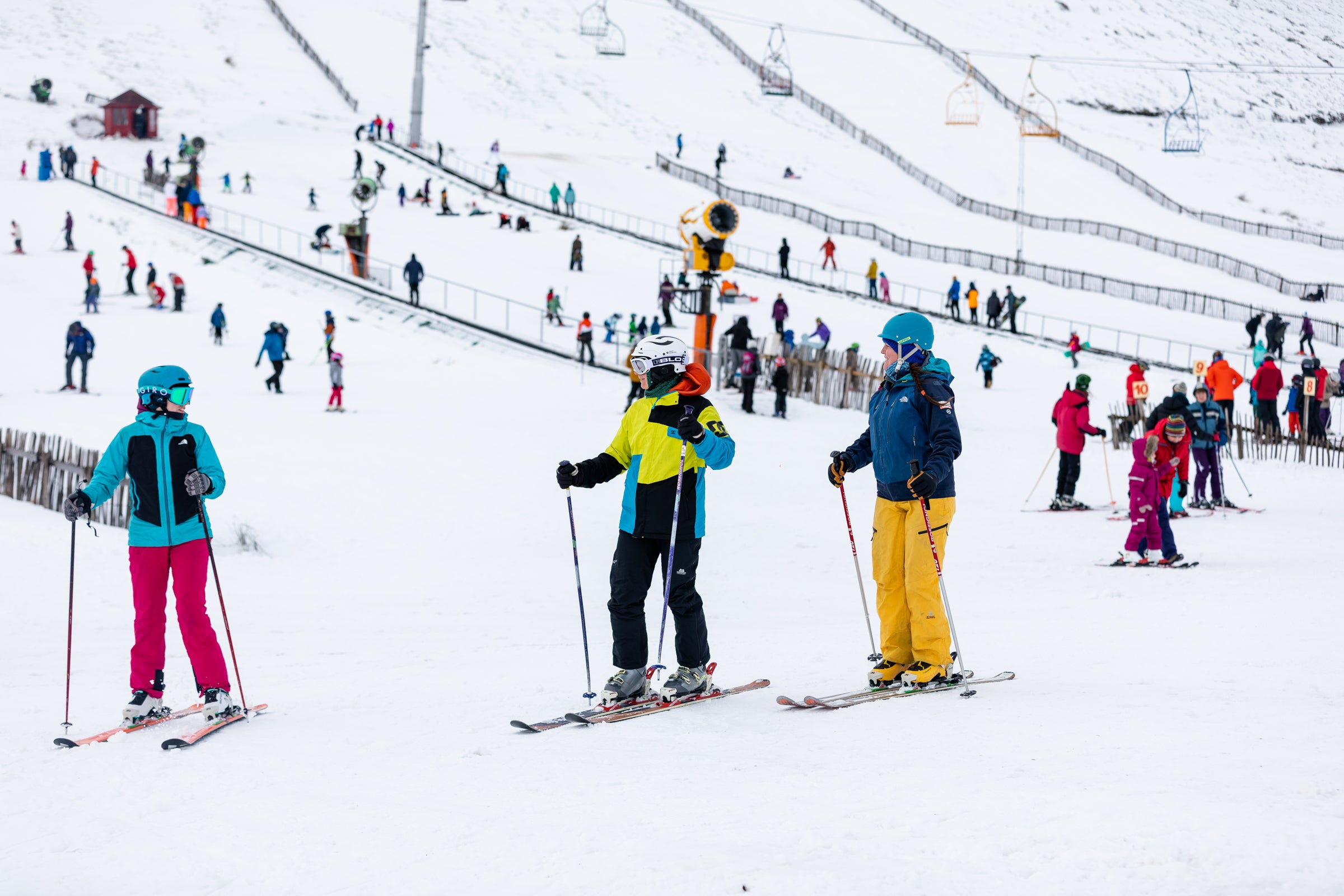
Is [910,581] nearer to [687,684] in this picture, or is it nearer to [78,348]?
[687,684]

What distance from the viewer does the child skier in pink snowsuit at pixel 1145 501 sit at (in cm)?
1113

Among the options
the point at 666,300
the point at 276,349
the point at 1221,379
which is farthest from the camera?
the point at 666,300

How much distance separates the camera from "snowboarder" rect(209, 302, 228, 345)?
27734 millimetres

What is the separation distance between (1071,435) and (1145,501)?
10.9 ft

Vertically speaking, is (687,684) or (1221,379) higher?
(1221,379)

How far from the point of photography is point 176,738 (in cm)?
567

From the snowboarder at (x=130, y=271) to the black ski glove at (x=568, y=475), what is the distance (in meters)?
29.1

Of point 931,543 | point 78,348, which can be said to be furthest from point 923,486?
point 78,348

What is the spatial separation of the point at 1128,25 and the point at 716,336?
74.2 metres

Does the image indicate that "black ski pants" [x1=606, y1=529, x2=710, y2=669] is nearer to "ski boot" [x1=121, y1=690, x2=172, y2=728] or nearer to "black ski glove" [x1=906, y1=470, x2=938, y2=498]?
"black ski glove" [x1=906, y1=470, x2=938, y2=498]

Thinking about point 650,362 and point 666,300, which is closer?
point 650,362

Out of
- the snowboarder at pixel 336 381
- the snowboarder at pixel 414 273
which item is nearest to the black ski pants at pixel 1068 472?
the snowboarder at pixel 336 381

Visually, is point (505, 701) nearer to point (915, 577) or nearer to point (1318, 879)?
point (915, 577)

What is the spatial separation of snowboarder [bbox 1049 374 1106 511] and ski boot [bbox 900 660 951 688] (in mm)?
8219
